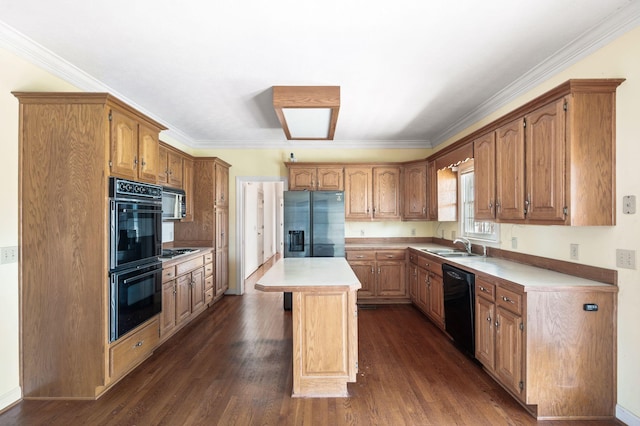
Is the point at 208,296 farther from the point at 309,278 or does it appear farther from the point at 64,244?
the point at 309,278

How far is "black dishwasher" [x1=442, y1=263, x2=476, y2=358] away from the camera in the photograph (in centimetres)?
281

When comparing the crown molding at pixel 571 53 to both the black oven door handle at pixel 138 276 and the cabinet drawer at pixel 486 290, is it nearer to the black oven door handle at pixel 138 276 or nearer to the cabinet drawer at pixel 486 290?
the cabinet drawer at pixel 486 290

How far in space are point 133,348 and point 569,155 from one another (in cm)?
367

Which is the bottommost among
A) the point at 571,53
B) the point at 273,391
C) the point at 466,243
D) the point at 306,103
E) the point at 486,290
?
the point at 273,391

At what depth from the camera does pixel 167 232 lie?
14.7 ft

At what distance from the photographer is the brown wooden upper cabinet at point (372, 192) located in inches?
194

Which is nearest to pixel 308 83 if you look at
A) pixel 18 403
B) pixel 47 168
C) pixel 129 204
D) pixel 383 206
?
pixel 129 204

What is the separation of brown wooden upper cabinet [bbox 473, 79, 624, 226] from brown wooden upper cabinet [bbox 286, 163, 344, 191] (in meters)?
2.77

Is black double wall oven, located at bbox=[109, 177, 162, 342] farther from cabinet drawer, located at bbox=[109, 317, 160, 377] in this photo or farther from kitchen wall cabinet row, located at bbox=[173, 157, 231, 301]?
kitchen wall cabinet row, located at bbox=[173, 157, 231, 301]

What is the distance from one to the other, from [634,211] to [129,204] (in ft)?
11.7

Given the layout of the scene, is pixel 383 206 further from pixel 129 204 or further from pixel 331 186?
pixel 129 204

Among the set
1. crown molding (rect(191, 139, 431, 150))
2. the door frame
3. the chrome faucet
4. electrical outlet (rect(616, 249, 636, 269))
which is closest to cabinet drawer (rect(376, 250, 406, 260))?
the chrome faucet

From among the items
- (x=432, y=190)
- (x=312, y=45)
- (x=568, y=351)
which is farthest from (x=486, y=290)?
Result: (x=312, y=45)

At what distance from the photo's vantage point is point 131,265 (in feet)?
8.42
